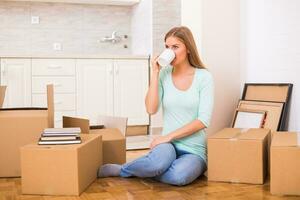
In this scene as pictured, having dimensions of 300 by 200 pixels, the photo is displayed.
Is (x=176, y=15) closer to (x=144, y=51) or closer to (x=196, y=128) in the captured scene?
(x=144, y=51)

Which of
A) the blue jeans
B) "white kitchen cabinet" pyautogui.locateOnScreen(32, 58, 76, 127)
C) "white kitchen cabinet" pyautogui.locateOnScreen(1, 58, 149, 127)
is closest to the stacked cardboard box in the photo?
the blue jeans

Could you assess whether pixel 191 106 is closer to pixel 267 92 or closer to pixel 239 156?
pixel 239 156

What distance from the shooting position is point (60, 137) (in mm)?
2279

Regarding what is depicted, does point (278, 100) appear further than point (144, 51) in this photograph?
No

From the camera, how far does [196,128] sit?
95.4 inches

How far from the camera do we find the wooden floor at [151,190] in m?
2.16

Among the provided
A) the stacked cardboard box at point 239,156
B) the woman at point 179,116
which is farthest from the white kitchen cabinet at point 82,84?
the stacked cardboard box at point 239,156

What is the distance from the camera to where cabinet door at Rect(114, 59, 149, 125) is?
4676 millimetres

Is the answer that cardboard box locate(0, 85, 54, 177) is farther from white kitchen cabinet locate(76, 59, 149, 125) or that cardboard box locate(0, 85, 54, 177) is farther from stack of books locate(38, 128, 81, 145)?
white kitchen cabinet locate(76, 59, 149, 125)

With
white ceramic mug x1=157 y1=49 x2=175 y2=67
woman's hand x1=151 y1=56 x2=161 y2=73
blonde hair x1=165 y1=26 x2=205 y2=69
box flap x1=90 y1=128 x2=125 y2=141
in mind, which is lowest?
box flap x1=90 y1=128 x2=125 y2=141

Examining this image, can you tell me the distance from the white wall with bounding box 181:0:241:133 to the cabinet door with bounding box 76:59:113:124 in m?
1.55

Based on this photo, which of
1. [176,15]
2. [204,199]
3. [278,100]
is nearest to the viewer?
[204,199]

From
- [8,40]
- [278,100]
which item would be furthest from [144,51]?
[278,100]

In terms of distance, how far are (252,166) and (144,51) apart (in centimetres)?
278
